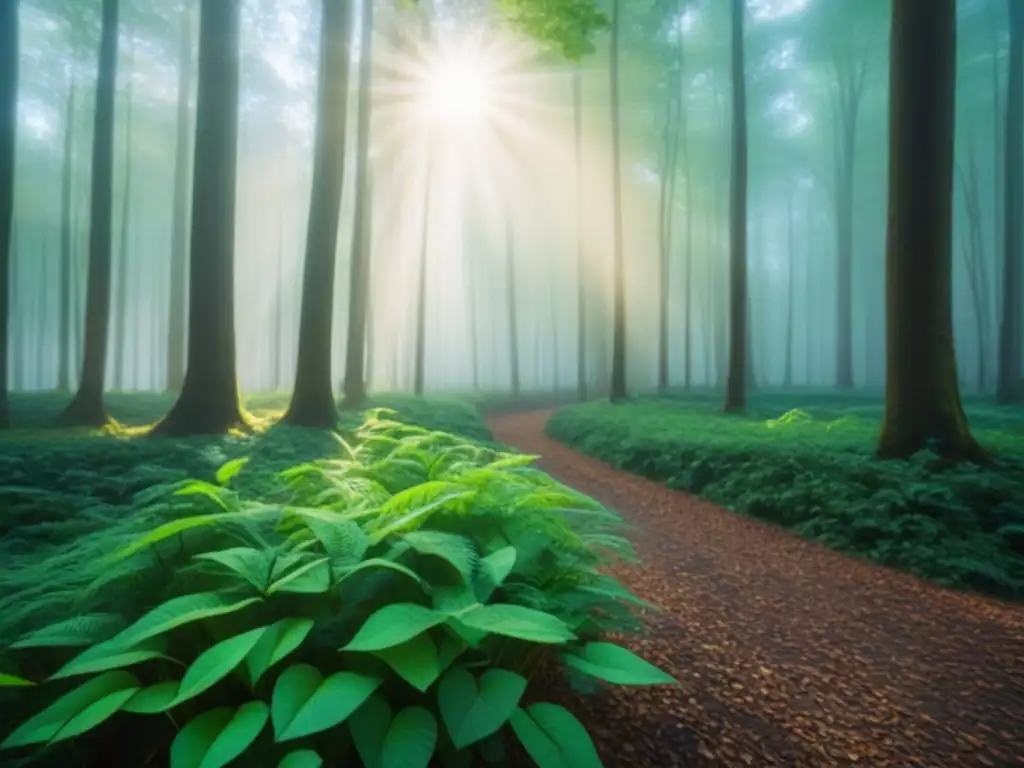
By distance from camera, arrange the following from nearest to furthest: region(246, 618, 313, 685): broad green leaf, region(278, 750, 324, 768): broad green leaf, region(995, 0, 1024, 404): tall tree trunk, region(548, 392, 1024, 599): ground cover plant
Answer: region(278, 750, 324, 768): broad green leaf, region(246, 618, 313, 685): broad green leaf, region(548, 392, 1024, 599): ground cover plant, region(995, 0, 1024, 404): tall tree trunk

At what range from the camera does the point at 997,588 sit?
15.0 ft

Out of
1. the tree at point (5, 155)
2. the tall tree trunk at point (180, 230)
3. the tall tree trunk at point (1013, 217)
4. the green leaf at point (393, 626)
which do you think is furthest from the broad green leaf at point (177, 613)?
the tall tree trunk at point (1013, 217)

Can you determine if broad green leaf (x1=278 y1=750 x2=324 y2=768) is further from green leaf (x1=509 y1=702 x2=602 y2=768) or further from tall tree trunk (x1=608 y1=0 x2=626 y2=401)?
tall tree trunk (x1=608 y1=0 x2=626 y2=401)

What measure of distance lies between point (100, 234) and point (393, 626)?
13601mm

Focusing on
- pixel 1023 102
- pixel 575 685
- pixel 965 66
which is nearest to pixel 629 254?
pixel 965 66

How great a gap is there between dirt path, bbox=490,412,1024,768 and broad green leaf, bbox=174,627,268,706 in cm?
148

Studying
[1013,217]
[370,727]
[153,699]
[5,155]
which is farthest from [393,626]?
[1013,217]

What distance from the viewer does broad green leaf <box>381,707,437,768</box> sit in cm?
166

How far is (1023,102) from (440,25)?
18315mm

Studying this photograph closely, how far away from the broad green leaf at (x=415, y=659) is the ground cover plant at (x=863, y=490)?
4.85 metres

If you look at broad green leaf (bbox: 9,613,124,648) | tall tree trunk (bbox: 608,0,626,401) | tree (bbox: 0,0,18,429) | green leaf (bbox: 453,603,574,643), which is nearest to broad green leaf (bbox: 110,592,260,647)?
broad green leaf (bbox: 9,613,124,648)

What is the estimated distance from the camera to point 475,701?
1844 mm

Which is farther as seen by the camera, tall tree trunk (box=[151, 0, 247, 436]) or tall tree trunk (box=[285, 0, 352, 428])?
tall tree trunk (box=[285, 0, 352, 428])

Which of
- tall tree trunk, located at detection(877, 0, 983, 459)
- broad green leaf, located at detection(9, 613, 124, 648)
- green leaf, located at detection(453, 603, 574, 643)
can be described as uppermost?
tall tree trunk, located at detection(877, 0, 983, 459)
